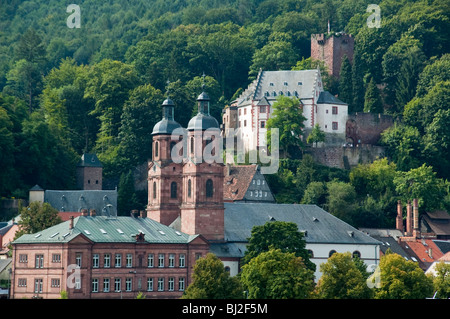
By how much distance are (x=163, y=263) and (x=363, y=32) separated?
60.9 meters

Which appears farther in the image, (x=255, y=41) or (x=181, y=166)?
(x=255, y=41)

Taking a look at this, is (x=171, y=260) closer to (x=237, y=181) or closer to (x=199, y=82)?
(x=237, y=181)

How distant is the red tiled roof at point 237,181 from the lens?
12688cm

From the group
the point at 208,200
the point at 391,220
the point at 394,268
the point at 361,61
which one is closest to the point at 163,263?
the point at 208,200

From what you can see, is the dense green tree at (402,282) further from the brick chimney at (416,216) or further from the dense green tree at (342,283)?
the brick chimney at (416,216)

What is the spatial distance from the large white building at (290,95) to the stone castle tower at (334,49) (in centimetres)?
1284

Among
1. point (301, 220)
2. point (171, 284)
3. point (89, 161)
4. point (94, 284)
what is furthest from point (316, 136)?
point (94, 284)

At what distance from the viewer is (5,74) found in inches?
6924

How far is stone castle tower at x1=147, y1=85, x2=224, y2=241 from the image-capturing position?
358 feet

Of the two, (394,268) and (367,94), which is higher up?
(367,94)

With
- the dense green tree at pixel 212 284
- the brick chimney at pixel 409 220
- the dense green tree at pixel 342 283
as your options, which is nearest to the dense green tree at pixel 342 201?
the brick chimney at pixel 409 220

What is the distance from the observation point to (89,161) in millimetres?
135125

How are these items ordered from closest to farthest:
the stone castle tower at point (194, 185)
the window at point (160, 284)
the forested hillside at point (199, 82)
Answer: the window at point (160, 284) < the stone castle tower at point (194, 185) < the forested hillside at point (199, 82)
